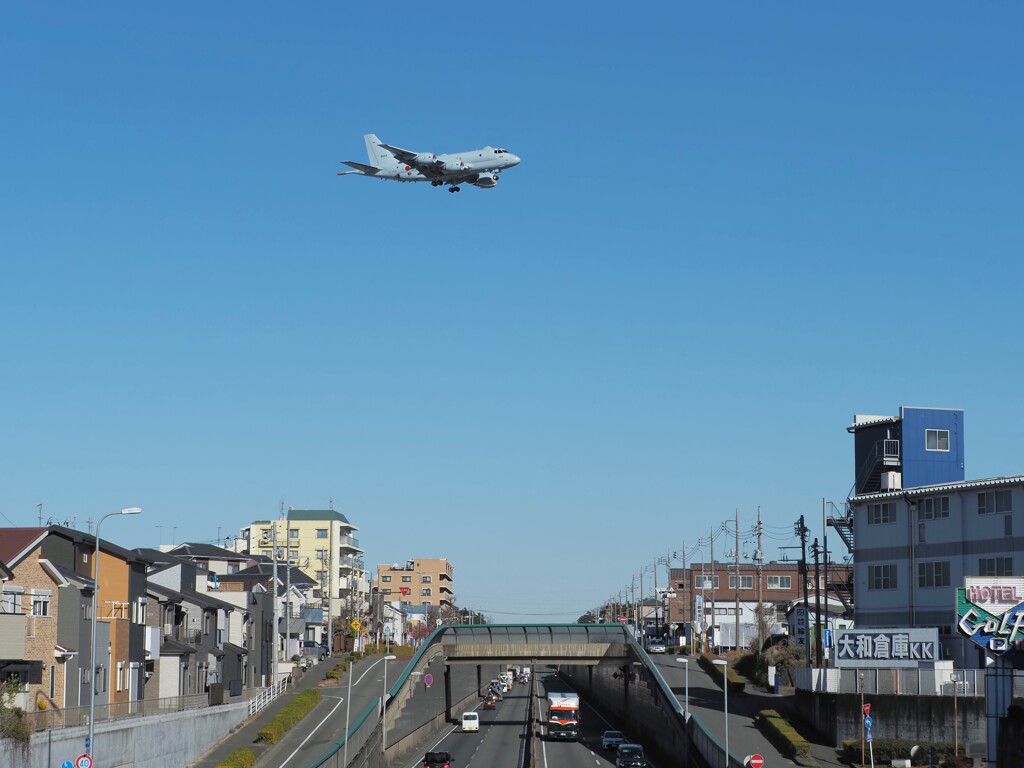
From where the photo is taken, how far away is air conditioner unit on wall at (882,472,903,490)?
9194 cm

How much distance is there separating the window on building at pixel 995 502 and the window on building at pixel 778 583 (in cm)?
11991

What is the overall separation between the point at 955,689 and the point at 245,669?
2572 inches

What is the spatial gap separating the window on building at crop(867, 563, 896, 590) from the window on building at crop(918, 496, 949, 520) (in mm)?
4552

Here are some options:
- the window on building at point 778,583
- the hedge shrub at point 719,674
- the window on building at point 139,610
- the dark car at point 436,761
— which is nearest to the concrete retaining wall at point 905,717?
the hedge shrub at point 719,674

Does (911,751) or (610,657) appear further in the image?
(610,657)

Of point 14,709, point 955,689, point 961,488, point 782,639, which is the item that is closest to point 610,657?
point 782,639

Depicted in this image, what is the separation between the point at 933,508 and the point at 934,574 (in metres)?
4.20

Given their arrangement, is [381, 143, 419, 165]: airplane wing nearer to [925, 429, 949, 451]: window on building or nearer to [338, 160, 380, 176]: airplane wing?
[338, 160, 380, 176]: airplane wing

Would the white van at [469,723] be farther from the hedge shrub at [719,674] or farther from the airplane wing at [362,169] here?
the airplane wing at [362,169]

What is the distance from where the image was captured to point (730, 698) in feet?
291

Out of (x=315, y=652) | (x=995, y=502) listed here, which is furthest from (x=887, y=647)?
(x=315, y=652)

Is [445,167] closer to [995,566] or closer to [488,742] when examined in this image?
[995,566]

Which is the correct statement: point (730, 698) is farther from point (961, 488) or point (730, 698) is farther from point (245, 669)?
point (245, 669)

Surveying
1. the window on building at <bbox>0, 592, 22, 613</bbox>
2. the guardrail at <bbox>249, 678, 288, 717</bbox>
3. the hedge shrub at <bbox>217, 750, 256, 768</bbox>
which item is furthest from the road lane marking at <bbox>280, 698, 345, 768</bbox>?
the window on building at <bbox>0, 592, 22, 613</bbox>
